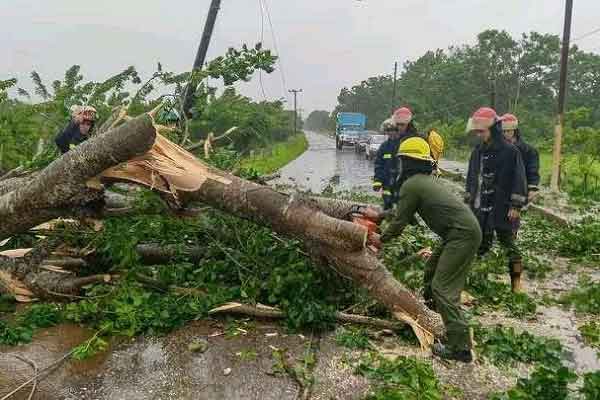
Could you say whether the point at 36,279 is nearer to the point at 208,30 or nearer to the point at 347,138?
the point at 208,30

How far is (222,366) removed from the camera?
3.60 m

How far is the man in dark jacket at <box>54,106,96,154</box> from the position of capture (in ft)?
20.1

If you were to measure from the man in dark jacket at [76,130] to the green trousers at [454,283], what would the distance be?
4401mm

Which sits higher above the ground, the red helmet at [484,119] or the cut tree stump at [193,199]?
the red helmet at [484,119]

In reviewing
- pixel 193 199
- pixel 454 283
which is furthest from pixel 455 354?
pixel 193 199

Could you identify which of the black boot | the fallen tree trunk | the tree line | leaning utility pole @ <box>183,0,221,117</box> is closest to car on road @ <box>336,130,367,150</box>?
leaning utility pole @ <box>183,0,221,117</box>

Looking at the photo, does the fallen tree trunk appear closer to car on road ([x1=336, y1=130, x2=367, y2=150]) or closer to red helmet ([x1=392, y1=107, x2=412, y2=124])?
red helmet ([x1=392, y1=107, x2=412, y2=124])

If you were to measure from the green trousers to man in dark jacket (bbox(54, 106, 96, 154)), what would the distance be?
173 inches

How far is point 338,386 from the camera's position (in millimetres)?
3342

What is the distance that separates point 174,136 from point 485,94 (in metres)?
48.7

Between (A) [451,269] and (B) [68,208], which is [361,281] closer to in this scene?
(A) [451,269]

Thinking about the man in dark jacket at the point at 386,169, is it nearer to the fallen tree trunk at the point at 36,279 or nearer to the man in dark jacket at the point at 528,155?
the man in dark jacket at the point at 528,155

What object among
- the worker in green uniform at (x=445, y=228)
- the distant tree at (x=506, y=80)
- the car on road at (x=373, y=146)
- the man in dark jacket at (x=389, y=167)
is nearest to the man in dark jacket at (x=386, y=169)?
the man in dark jacket at (x=389, y=167)

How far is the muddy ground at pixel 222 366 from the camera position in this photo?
3283mm
